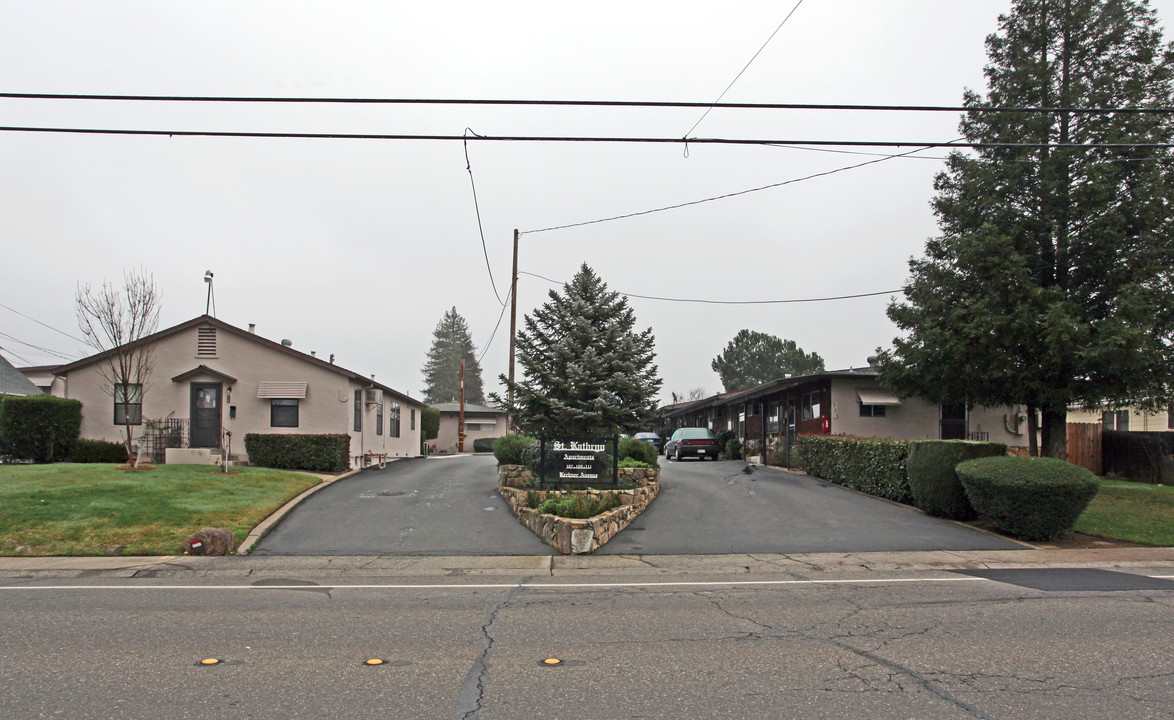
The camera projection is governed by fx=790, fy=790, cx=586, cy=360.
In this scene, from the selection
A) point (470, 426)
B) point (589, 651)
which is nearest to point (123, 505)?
point (589, 651)

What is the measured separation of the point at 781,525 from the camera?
1531 centimetres

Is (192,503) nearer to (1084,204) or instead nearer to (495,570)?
(495,570)

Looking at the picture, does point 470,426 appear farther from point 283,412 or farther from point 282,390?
point 282,390

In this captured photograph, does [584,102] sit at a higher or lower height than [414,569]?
higher

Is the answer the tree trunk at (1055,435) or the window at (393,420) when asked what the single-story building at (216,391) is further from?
the tree trunk at (1055,435)

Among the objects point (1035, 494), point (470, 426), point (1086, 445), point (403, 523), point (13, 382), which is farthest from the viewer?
point (470, 426)

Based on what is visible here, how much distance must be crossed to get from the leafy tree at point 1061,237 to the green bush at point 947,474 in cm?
461

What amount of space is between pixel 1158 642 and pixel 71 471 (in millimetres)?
20793

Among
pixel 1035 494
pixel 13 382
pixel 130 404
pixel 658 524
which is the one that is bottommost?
pixel 658 524

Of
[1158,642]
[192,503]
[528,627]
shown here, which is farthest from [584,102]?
[192,503]

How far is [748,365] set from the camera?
76500 millimetres

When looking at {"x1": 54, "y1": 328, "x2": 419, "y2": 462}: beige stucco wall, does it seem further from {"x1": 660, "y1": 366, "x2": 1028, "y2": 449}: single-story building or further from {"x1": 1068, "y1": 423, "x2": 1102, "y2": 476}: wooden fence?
{"x1": 1068, "y1": 423, "x2": 1102, "y2": 476}: wooden fence

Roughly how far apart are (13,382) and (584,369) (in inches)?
1205

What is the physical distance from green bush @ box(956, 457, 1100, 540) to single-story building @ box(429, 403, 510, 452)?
4459cm
